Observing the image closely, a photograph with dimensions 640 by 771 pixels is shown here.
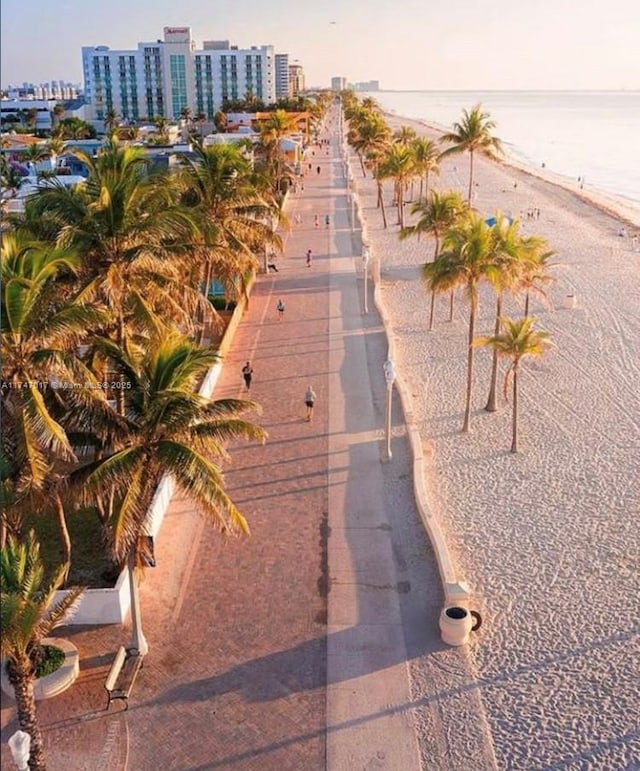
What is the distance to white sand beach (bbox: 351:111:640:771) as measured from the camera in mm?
10070

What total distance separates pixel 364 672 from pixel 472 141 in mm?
39594

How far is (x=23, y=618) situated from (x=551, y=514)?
33.6 feet

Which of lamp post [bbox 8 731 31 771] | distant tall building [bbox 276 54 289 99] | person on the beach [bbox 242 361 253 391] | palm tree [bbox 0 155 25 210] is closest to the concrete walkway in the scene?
person on the beach [bbox 242 361 253 391]

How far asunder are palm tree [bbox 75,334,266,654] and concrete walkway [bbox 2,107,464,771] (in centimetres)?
198

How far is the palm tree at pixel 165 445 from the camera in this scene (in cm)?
945

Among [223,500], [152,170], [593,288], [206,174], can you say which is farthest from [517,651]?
[593,288]

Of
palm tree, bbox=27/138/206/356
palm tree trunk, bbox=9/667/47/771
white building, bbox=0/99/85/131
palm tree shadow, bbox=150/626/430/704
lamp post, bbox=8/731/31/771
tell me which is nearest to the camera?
lamp post, bbox=8/731/31/771

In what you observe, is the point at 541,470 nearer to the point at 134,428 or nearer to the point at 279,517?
the point at 279,517

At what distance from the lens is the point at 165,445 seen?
960cm

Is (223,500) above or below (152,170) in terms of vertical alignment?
below

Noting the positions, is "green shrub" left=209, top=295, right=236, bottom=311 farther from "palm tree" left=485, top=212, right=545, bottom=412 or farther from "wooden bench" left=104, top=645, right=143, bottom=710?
"wooden bench" left=104, top=645, right=143, bottom=710

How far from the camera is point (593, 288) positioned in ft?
103

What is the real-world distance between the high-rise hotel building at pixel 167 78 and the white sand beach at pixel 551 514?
407ft

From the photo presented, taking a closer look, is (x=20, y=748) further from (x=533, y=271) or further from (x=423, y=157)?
(x=423, y=157)
